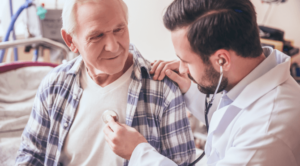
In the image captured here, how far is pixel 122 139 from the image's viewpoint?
39.3 inches

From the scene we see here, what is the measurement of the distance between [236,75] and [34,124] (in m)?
0.97

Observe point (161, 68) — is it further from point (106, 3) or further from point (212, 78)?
point (106, 3)

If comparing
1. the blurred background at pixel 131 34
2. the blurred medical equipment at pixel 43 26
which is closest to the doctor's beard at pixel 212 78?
the blurred background at pixel 131 34

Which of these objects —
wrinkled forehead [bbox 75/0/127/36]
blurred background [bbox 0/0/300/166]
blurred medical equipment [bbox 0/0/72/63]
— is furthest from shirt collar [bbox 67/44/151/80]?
blurred medical equipment [bbox 0/0/72/63]

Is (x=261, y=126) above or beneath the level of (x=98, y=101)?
above

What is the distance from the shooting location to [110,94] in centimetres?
118

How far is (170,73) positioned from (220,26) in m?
0.34

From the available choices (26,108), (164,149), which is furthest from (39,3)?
(164,149)

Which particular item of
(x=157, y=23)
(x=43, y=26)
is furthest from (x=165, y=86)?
(x=157, y=23)

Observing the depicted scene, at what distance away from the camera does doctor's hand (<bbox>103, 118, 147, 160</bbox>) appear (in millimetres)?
993

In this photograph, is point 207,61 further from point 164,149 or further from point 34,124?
point 34,124

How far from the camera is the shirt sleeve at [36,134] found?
4.04ft

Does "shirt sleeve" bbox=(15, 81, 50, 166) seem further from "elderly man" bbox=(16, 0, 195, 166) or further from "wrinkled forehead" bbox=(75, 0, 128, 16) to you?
"wrinkled forehead" bbox=(75, 0, 128, 16)

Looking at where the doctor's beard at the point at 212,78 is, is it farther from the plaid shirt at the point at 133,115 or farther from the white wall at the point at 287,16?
the white wall at the point at 287,16
